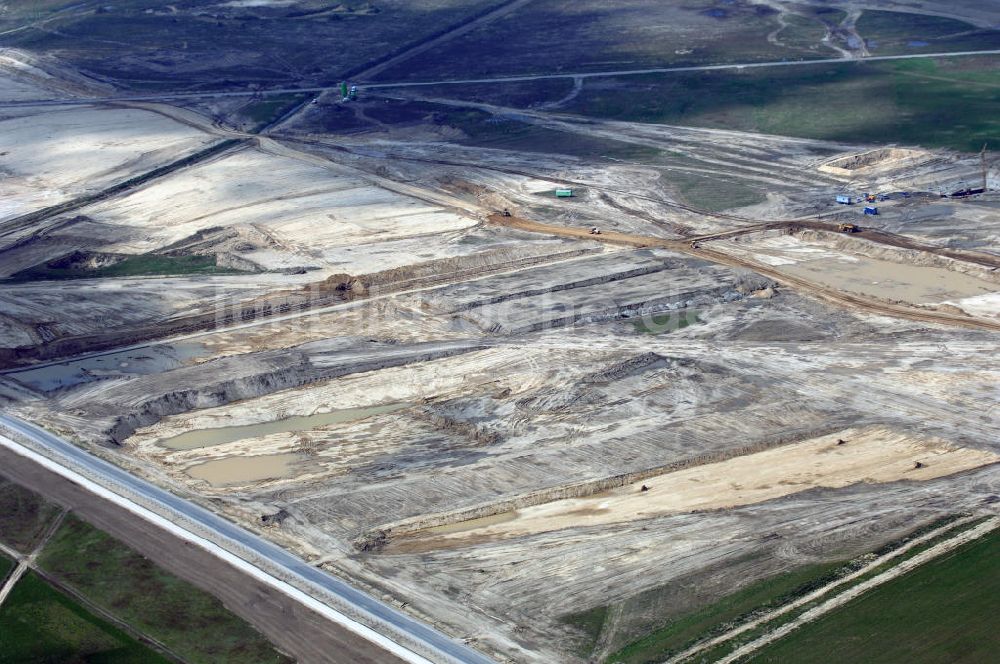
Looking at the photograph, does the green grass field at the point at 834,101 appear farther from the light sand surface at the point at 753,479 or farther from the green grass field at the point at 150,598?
the green grass field at the point at 150,598

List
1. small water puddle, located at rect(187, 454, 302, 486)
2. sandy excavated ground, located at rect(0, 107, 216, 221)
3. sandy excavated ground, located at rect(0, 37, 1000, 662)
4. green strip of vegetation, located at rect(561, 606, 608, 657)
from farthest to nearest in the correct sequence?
sandy excavated ground, located at rect(0, 107, 216, 221) < small water puddle, located at rect(187, 454, 302, 486) < sandy excavated ground, located at rect(0, 37, 1000, 662) < green strip of vegetation, located at rect(561, 606, 608, 657)

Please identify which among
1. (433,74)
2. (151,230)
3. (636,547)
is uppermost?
(433,74)

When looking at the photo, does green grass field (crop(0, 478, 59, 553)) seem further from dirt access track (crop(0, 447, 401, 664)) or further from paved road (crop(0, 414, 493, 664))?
paved road (crop(0, 414, 493, 664))

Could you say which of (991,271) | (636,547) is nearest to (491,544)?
(636,547)

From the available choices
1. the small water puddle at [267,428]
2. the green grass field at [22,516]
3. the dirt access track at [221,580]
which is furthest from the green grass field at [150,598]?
the small water puddle at [267,428]

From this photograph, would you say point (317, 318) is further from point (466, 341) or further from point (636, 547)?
Answer: point (636, 547)

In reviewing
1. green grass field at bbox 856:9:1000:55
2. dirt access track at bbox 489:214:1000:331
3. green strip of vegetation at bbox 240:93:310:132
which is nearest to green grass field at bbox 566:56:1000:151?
green grass field at bbox 856:9:1000:55
